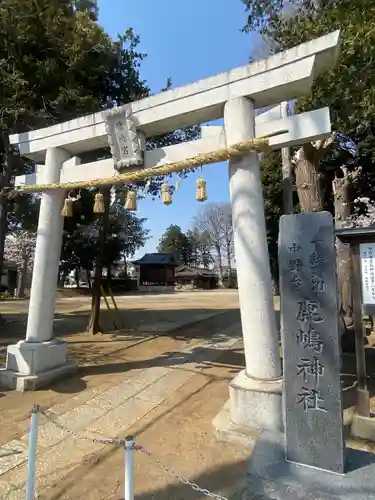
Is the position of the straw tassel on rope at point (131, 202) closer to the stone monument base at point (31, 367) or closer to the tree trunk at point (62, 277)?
the stone monument base at point (31, 367)

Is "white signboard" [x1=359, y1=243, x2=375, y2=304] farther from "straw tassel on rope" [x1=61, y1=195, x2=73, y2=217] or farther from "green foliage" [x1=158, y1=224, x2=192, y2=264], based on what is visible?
"green foliage" [x1=158, y1=224, x2=192, y2=264]

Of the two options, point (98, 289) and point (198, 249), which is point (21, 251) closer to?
point (98, 289)

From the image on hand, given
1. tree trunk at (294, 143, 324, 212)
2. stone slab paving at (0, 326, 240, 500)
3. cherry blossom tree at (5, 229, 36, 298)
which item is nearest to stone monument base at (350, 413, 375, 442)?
stone slab paving at (0, 326, 240, 500)

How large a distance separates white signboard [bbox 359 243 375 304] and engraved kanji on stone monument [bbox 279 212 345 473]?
62.8 inches

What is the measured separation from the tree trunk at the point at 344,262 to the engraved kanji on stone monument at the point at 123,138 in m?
5.04

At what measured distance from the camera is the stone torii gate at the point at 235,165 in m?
4.01

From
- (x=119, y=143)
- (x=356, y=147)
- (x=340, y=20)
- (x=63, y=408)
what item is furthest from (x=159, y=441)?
(x=356, y=147)

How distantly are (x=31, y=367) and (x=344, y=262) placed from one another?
8.02m

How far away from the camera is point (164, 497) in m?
2.90

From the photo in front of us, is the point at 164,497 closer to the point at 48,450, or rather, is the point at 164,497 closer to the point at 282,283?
the point at 48,450

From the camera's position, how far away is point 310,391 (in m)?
2.86

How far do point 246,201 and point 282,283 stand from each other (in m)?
1.50

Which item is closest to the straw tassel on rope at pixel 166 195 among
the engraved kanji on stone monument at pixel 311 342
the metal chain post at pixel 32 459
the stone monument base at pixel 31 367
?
the engraved kanji on stone monument at pixel 311 342

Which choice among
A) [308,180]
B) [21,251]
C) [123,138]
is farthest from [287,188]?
[21,251]
